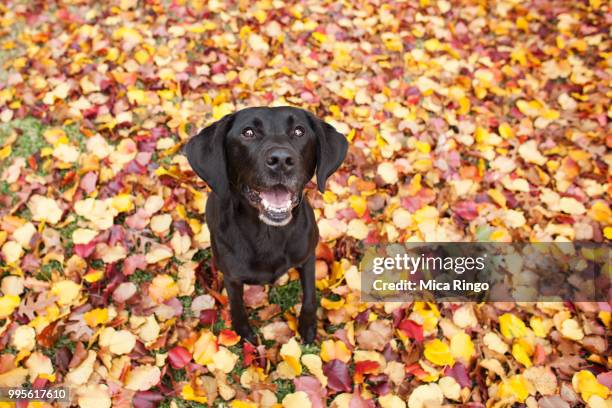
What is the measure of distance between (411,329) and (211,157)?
176 centimetres

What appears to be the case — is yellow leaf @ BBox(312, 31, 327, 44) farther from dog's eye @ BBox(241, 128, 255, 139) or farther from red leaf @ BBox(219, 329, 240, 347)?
→ red leaf @ BBox(219, 329, 240, 347)

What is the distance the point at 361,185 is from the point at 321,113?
0.98m

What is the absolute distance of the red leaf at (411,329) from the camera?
3.22 metres

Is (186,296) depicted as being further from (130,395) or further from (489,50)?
(489,50)

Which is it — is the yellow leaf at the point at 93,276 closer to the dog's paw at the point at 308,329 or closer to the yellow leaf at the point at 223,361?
the yellow leaf at the point at 223,361

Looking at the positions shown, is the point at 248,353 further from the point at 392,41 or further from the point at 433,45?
the point at 433,45

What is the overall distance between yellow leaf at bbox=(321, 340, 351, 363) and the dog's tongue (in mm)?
1075

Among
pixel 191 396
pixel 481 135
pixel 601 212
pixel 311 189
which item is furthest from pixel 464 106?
pixel 191 396

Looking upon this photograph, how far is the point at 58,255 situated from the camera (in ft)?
11.7

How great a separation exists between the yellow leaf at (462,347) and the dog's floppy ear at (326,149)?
137 centimetres

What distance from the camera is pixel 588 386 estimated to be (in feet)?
9.72

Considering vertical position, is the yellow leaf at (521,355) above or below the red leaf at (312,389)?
above

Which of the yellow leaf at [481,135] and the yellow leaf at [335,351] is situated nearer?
the yellow leaf at [335,351]

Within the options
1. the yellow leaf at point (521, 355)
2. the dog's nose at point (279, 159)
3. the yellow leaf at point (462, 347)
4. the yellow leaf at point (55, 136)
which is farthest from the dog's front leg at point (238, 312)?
the yellow leaf at point (55, 136)
